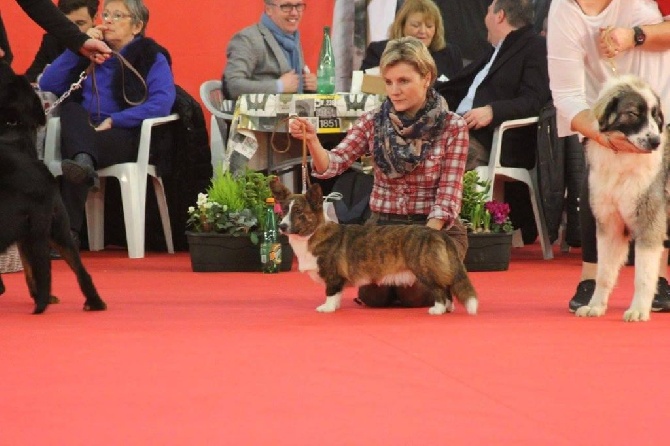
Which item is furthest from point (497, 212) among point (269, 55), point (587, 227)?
point (587, 227)

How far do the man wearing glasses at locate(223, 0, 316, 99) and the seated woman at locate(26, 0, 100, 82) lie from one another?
1.05 m

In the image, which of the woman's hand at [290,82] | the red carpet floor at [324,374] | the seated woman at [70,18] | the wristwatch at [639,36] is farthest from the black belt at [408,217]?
the seated woman at [70,18]

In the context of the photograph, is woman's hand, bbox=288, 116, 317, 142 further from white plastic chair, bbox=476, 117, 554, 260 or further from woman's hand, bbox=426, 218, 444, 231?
white plastic chair, bbox=476, 117, 554, 260

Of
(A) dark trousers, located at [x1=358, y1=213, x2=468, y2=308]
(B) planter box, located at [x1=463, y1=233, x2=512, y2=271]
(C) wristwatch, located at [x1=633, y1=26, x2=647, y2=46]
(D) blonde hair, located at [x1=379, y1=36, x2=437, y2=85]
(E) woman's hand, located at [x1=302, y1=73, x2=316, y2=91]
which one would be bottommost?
(B) planter box, located at [x1=463, y1=233, x2=512, y2=271]

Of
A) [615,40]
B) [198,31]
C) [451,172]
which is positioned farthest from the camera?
[198,31]

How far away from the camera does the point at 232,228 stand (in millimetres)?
6555

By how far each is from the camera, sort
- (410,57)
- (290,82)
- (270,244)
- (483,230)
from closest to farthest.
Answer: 1. (410,57)
2. (270,244)
3. (483,230)
4. (290,82)

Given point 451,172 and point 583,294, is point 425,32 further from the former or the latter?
point 583,294

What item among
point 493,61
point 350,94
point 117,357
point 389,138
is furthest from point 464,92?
point 117,357

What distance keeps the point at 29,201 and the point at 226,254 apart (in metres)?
2.26

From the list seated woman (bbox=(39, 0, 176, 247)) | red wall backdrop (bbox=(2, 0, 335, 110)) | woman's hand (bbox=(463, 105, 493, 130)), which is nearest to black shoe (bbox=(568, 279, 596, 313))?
woman's hand (bbox=(463, 105, 493, 130))

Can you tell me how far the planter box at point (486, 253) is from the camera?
6.55 m

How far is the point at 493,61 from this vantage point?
735cm

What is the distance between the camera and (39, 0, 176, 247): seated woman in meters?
7.23
